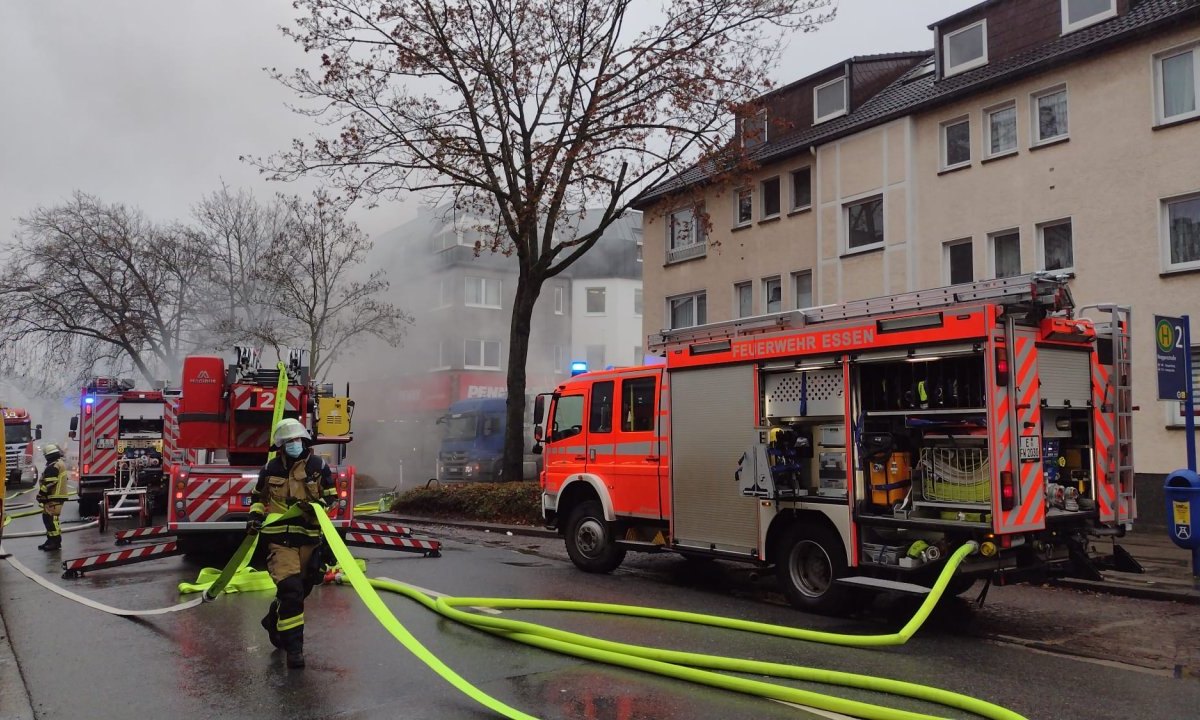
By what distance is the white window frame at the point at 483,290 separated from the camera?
1503 inches

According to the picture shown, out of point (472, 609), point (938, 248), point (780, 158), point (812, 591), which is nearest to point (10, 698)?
point (472, 609)

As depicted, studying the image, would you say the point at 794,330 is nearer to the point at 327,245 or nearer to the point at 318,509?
the point at 318,509

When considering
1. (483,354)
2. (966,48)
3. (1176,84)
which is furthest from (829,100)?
(483,354)

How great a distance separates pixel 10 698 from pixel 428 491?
1299 centimetres

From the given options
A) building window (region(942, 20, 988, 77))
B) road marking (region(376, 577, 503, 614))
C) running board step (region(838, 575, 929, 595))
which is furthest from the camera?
building window (region(942, 20, 988, 77))

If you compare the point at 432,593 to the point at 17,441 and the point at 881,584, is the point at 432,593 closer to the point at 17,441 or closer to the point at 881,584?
the point at 881,584

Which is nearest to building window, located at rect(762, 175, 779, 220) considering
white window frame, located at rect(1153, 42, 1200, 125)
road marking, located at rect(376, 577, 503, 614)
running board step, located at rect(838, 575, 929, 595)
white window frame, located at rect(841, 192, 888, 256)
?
white window frame, located at rect(841, 192, 888, 256)

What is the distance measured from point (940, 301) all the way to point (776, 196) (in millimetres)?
15068

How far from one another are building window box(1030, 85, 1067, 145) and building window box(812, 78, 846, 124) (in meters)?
5.47

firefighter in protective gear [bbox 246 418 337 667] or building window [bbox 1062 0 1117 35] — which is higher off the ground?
building window [bbox 1062 0 1117 35]

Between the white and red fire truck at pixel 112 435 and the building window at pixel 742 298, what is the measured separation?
42.2 feet

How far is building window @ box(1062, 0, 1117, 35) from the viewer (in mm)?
15359

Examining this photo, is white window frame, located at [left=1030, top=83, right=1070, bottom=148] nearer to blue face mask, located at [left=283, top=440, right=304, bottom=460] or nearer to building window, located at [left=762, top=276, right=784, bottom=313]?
building window, located at [left=762, top=276, right=784, bottom=313]

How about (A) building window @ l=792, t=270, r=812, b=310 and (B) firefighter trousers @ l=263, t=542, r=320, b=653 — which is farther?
(A) building window @ l=792, t=270, r=812, b=310
